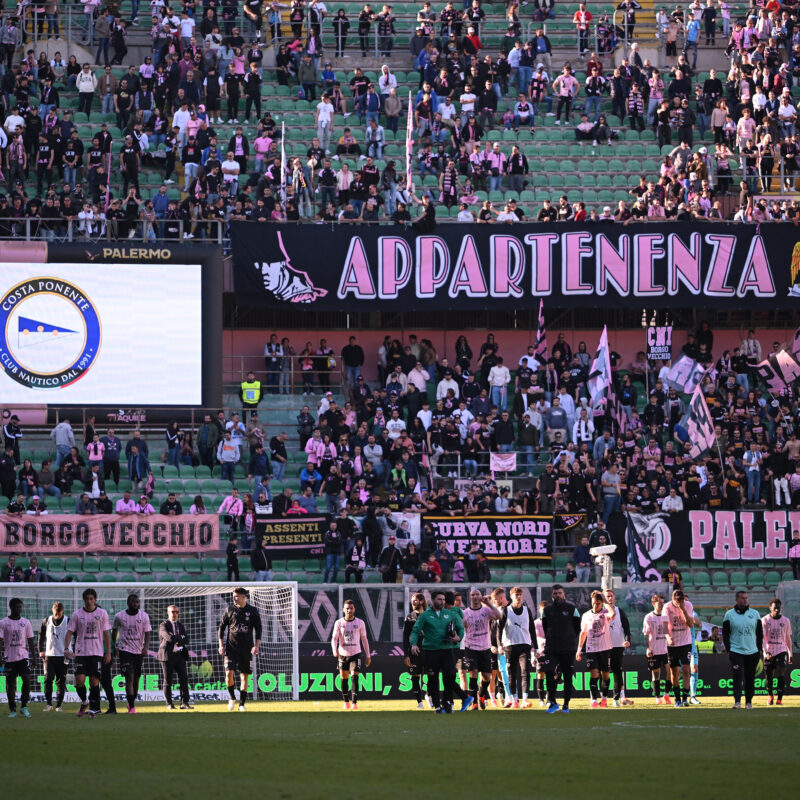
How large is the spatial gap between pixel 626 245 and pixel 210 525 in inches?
486

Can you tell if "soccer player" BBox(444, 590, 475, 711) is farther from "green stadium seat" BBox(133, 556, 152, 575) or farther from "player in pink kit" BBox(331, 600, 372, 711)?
"green stadium seat" BBox(133, 556, 152, 575)

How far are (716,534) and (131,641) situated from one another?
14898mm

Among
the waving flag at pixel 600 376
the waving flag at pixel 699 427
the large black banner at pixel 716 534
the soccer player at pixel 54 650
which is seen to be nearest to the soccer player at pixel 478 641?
the soccer player at pixel 54 650

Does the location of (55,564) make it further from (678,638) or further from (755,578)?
(678,638)

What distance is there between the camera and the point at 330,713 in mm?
21172

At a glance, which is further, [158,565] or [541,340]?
[541,340]

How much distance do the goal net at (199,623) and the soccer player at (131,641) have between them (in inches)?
141

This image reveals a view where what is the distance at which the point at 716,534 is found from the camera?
107 ft

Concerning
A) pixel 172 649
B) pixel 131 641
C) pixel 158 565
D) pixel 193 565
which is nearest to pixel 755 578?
pixel 193 565

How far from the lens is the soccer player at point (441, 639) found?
19.8 m

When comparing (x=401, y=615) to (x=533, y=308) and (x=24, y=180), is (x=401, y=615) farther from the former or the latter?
(x=24, y=180)

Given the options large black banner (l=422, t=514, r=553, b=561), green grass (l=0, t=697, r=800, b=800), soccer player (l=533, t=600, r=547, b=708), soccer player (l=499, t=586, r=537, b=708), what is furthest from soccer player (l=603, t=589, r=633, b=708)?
large black banner (l=422, t=514, r=553, b=561)

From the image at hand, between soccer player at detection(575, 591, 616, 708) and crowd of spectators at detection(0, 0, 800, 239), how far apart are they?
52.7ft

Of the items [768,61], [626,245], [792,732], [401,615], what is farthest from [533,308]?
[792,732]
